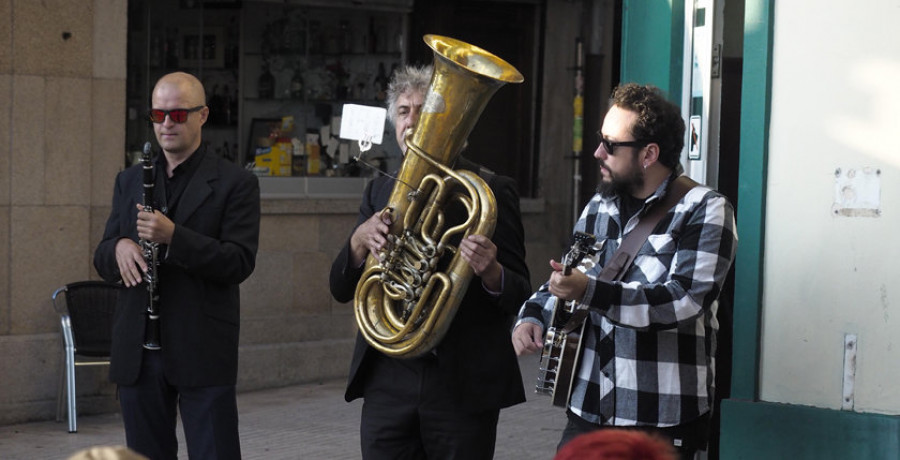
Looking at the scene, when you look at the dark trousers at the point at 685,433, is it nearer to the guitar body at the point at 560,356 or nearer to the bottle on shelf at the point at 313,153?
the guitar body at the point at 560,356

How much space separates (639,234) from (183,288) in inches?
66.8

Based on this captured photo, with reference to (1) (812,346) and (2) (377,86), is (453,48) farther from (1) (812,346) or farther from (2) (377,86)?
(2) (377,86)

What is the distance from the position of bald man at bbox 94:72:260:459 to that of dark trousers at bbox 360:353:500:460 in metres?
0.72

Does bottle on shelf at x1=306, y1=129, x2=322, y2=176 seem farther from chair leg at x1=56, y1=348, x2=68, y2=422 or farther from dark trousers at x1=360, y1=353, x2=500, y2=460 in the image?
dark trousers at x1=360, y1=353, x2=500, y2=460

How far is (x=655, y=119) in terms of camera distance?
403 cm

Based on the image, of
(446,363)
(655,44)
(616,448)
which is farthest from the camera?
(655,44)

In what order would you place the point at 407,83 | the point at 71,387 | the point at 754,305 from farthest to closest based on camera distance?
the point at 71,387 < the point at 754,305 < the point at 407,83

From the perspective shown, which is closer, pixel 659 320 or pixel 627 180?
pixel 659 320

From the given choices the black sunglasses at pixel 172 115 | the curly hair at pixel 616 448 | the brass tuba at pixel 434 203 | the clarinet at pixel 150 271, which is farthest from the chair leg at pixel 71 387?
the curly hair at pixel 616 448

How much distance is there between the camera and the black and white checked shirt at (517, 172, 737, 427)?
385 centimetres

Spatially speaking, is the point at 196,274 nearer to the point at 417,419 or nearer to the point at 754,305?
the point at 417,419

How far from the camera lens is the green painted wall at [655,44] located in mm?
5617

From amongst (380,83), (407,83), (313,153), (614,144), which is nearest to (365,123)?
(407,83)

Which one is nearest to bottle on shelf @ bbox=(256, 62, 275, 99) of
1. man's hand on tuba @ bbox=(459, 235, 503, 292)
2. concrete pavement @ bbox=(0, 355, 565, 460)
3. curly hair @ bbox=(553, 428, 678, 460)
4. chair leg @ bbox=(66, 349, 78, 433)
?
concrete pavement @ bbox=(0, 355, 565, 460)
